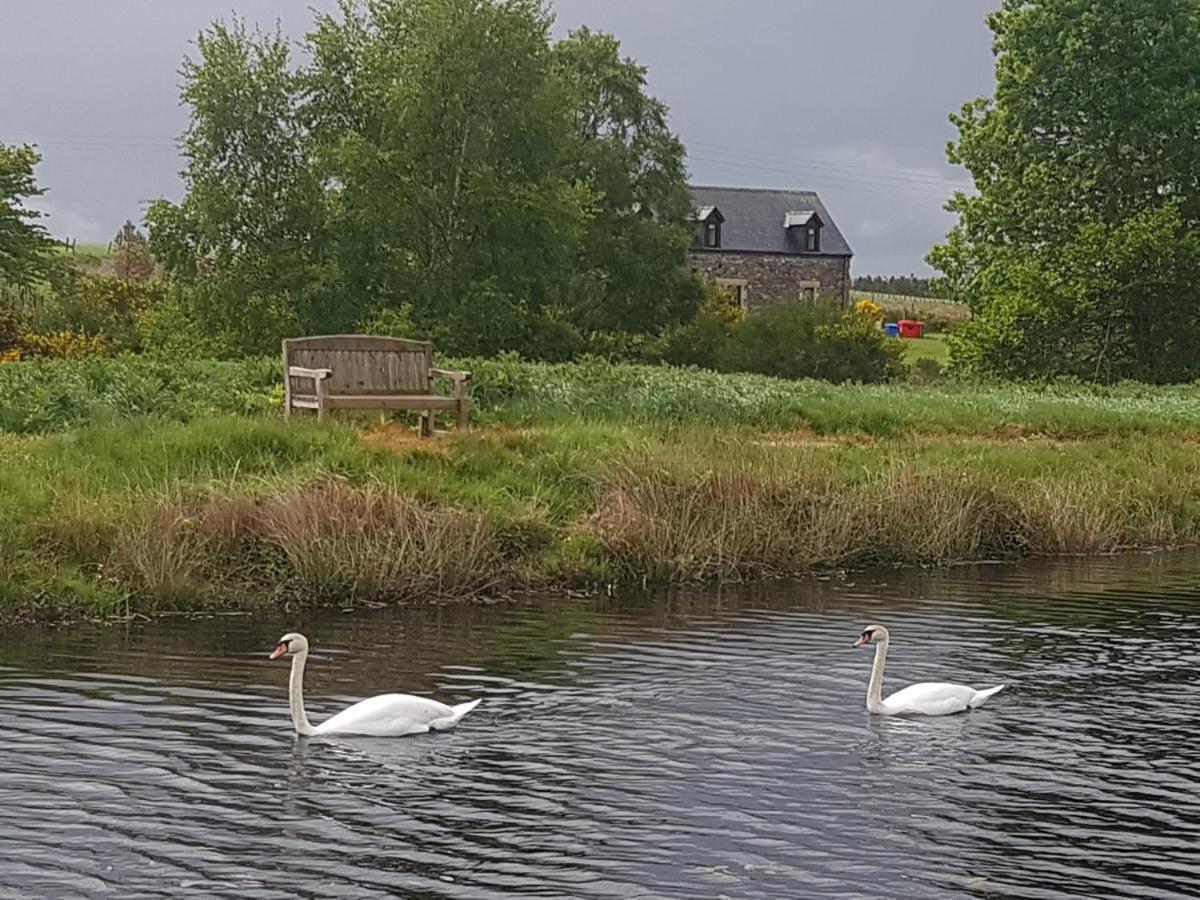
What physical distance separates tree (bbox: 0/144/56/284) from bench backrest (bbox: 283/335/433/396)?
3095cm

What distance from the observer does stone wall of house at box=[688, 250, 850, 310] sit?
8488 cm

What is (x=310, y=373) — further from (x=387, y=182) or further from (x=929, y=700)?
(x=387, y=182)

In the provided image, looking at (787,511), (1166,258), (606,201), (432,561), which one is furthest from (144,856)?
(606,201)

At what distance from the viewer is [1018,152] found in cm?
5875

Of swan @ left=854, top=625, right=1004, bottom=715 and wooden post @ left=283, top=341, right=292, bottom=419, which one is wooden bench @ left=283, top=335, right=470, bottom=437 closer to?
wooden post @ left=283, top=341, right=292, bottom=419

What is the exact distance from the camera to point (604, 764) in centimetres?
1205

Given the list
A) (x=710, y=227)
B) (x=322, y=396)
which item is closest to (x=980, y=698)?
(x=322, y=396)

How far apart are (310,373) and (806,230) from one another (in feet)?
214

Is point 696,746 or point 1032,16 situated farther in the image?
point 1032,16

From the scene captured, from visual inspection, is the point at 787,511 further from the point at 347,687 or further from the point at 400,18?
the point at 400,18

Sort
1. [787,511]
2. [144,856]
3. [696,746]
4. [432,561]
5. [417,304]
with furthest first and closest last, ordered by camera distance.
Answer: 1. [417,304]
2. [787,511]
3. [432,561]
4. [696,746]
5. [144,856]

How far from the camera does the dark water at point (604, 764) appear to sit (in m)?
9.81

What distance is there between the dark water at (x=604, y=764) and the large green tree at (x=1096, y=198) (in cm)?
3868

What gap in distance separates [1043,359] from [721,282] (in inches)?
1137
